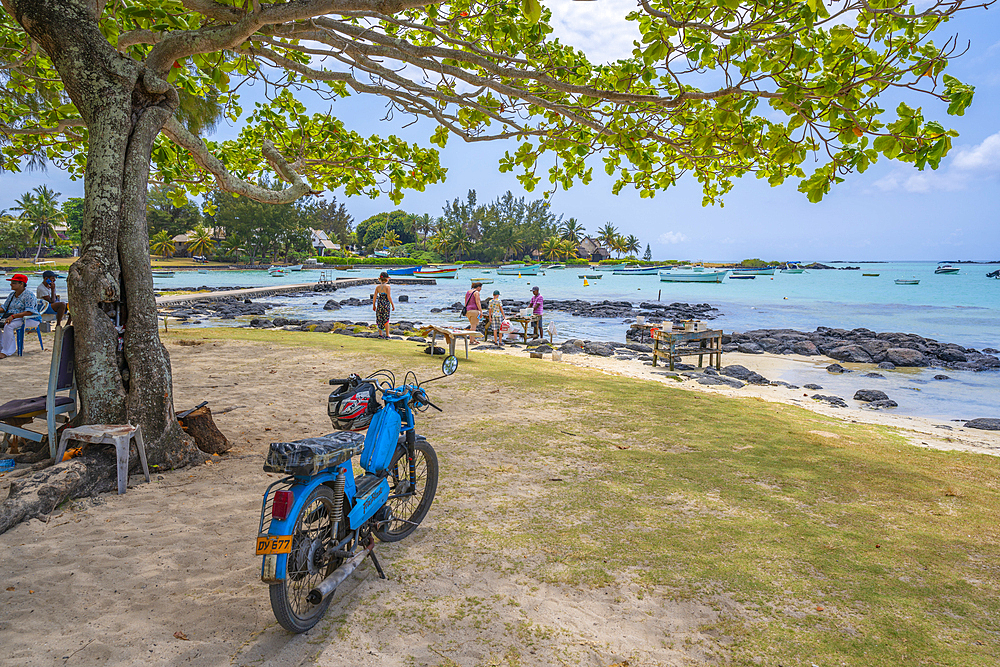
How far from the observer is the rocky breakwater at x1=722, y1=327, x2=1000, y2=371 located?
17.5 meters

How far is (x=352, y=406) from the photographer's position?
2.93 m

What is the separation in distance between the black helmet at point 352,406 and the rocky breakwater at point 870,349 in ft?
59.4

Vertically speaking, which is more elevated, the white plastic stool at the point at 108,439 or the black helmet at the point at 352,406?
the black helmet at the point at 352,406

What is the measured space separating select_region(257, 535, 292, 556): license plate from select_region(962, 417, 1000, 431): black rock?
11.9 m

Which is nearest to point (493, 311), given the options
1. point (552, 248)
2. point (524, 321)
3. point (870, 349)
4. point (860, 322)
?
point (524, 321)

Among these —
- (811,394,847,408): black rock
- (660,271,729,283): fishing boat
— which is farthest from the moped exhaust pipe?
(660,271,729,283): fishing boat

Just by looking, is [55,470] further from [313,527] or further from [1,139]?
[1,139]

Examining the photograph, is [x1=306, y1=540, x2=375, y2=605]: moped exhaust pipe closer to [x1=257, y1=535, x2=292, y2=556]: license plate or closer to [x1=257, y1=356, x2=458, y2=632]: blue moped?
[x1=257, y1=356, x2=458, y2=632]: blue moped

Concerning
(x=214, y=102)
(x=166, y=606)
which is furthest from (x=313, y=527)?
(x=214, y=102)

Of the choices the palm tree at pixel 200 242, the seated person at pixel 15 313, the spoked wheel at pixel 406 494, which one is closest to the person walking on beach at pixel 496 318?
the seated person at pixel 15 313

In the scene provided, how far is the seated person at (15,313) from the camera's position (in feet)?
28.0

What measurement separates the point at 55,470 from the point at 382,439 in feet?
7.98

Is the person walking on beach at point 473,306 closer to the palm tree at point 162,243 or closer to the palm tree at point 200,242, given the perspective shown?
the palm tree at point 200,242

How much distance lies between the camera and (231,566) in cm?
303
